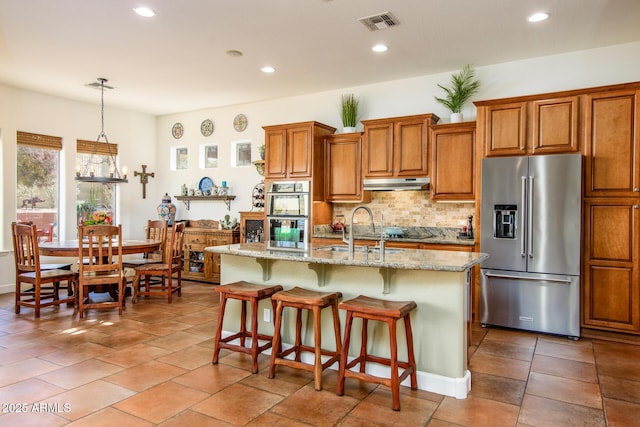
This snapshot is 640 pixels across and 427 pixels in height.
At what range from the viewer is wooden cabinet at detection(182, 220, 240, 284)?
678 cm

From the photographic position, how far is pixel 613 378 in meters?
3.16

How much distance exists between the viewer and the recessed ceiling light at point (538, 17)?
374 cm

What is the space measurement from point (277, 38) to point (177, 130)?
4212 mm

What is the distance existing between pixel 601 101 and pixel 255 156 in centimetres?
473

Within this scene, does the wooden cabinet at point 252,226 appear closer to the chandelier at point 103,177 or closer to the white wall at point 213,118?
the white wall at point 213,118

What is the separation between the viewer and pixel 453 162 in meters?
4.99

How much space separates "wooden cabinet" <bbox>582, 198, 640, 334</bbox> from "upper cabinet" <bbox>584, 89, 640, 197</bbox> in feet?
0.45

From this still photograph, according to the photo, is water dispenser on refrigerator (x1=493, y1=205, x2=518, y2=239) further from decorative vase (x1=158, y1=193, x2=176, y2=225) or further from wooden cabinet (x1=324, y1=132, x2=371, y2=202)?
decorative vase (x1=158, y1=193, x2=176, y2=225)

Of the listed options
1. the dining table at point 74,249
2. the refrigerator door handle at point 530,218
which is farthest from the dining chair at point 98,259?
the refrigerator door handle at point 530,218

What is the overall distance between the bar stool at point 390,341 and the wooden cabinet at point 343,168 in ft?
9.38

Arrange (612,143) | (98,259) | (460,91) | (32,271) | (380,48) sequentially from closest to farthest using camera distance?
(612,143), (380,48), (32,271), (460,91), (98,259)

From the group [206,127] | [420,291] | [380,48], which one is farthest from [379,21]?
[206,127]

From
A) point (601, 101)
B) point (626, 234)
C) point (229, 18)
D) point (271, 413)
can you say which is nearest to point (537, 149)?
point (601, 101)

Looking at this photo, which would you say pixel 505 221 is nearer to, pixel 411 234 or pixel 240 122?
pixel 411 234
